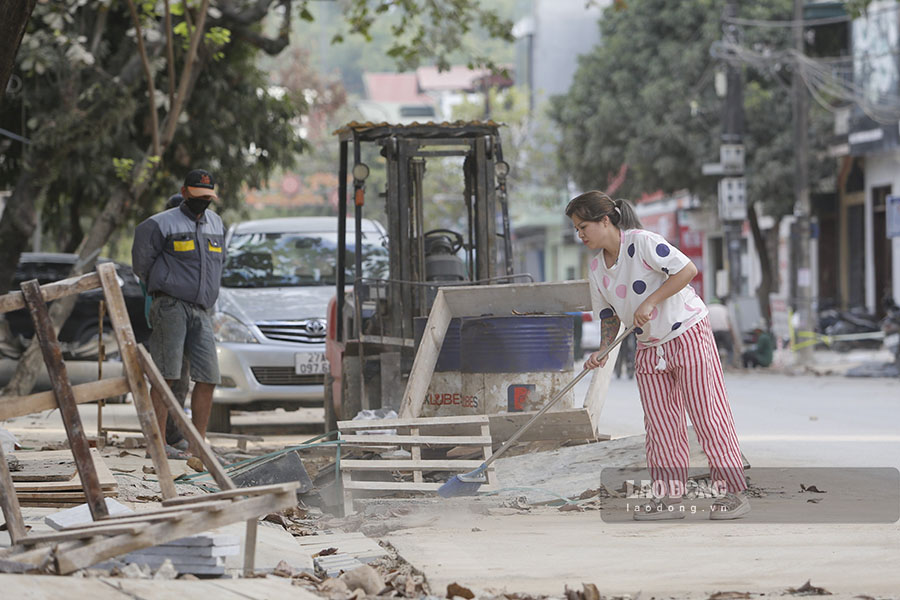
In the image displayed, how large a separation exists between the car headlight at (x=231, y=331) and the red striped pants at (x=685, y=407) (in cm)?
583

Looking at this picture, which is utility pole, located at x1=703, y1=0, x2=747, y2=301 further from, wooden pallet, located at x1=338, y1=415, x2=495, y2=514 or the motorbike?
wooden pallet, located at x1=338, y1=415, x2=495, y2=514

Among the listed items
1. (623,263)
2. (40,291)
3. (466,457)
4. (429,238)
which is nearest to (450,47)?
(429,238)

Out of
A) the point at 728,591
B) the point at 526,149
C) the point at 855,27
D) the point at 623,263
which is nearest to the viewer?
the point at 728,591

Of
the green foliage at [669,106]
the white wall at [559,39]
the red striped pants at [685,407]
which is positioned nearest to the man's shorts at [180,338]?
the red striped pants at [685,407]

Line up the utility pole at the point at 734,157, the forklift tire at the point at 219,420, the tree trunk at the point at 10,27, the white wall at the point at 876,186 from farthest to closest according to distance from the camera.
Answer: the white wall at the point at 876,186
the utility pole at the point at 734,157
the forklift tire at the point at 219,420
the tree trunk at the point at 10,27

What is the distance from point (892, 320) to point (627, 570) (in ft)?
52.8

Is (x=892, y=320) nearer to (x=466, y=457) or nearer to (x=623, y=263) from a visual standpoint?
(x=466, y=457)

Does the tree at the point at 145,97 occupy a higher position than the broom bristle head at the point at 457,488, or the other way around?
the tree at the point at 145,97

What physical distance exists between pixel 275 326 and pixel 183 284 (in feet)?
9.54

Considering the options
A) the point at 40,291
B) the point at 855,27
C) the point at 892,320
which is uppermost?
the point at 855,27

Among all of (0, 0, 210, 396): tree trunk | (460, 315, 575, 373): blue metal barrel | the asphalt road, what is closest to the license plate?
the asphalt road

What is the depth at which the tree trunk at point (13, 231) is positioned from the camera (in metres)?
15.2

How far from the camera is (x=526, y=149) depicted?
2012 inches

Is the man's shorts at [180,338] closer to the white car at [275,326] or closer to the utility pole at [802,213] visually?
the white car at [275,326]
